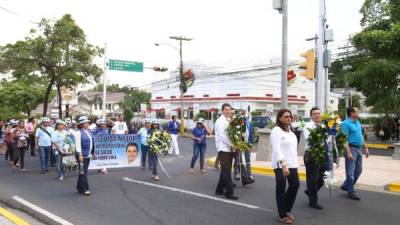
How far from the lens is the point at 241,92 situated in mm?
42781

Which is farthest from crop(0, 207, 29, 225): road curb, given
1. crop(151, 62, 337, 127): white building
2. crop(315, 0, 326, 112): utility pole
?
crop(151, 62, 337, 127): white building

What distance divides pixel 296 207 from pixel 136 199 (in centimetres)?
310

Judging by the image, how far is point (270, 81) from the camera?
4484cm

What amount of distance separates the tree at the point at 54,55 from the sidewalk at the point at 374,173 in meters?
14.4

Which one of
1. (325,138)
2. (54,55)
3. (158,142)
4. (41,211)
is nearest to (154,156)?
(158,142)

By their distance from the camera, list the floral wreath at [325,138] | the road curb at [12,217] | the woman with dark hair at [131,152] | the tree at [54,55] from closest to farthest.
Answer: the road curb at [12,217], the floral wreath at [325,138], the woman with dark hair at [131,152], the tree at [54,55]

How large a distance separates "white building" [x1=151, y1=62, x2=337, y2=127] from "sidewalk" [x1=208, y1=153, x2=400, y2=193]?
2499 cm

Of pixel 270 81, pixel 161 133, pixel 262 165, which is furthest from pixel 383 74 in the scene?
pixel 270 81

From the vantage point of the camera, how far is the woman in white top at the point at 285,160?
6.99m

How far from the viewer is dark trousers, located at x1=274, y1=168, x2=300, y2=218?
7023mm

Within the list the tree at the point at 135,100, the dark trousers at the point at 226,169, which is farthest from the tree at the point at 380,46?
the tree at the point at 135,100

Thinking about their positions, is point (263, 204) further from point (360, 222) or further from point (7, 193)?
point (7, 193)

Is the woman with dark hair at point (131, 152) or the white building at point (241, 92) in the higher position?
the white building at point (241, 92)

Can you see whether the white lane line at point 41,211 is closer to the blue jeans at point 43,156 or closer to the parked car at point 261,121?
the blue jeans at point 43,156
